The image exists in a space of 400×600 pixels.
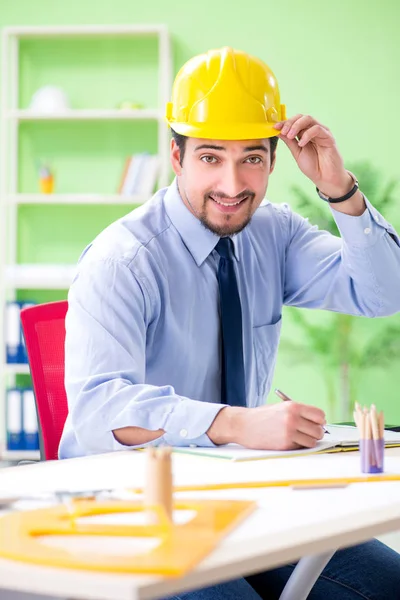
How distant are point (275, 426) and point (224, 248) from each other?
1.83ft

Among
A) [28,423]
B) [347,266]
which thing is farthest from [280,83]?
[347,266]

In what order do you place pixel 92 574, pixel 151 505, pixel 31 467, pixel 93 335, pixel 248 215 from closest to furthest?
pixel 92 574 → pixel 151 505 → pixel 31 467 → pixel 93 335 → pixel 248 215

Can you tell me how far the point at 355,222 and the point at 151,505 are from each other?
119cm

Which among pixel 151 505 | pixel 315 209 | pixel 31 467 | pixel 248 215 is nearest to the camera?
pixel 151 505

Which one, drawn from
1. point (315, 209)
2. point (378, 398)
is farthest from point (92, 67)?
point (378, 398)

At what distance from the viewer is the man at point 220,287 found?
4.99ft

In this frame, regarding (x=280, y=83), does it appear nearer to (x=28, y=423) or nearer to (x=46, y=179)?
(x=46, y=179)

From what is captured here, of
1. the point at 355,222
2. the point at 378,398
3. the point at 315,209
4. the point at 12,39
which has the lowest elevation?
the point at 378,398

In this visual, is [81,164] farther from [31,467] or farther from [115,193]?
[31,467]

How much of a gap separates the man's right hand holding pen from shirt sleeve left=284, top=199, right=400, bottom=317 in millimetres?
Answer: 666

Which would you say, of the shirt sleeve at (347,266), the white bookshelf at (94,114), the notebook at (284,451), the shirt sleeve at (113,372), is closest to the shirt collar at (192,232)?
the shirt sleeve at (113,372)

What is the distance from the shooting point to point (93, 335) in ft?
5.45

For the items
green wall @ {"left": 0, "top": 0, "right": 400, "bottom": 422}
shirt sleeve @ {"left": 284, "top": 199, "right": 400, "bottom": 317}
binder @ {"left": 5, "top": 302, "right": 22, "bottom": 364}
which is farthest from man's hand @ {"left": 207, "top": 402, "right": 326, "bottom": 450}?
green wall @ {"left": 0, "top": 0, "right": 400, "bottom": 422}

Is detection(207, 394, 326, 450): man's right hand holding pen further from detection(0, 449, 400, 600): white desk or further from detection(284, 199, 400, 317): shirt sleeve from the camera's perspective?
detection(284, 199, 400, 317): shirt sleeve
